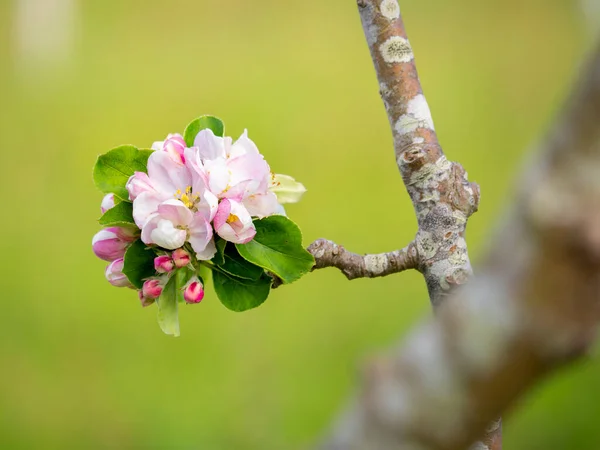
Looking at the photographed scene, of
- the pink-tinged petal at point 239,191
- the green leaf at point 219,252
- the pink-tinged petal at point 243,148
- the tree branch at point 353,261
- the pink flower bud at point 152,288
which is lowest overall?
the tree branch at point 353,261

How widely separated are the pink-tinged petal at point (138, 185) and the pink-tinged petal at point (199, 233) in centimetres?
4

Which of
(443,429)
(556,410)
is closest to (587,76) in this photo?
(443,429)

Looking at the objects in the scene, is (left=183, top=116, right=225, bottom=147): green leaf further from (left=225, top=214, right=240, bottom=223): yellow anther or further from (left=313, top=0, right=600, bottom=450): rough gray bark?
(left=313, top=0, right=600, bottom=450): rough gray bark

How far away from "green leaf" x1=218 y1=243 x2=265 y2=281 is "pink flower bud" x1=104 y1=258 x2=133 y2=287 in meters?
0.07

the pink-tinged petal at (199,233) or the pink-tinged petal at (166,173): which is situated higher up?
the pink-tinged petal at (166,173)

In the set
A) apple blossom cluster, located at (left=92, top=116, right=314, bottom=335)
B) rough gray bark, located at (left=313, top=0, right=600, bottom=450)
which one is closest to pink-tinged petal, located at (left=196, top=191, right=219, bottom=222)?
apple blossom cluster, located at (left=92, top=116, right=314, bottom=335)

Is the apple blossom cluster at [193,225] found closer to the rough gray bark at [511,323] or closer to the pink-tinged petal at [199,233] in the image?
the pink-tinged petal at [199,233]

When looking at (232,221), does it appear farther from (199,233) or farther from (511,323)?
(511,323)

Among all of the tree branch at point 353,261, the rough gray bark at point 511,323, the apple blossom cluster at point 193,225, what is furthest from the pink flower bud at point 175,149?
the rough gray bark at point 511,323

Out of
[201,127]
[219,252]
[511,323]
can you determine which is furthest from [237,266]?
[511,323]

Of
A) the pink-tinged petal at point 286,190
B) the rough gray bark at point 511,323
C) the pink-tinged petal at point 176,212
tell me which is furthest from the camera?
the pink-tinged petal at point 286,190

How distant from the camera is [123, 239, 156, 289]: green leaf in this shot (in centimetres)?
49

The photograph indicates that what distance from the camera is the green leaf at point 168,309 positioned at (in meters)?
0.50

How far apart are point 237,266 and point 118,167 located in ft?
0.39
